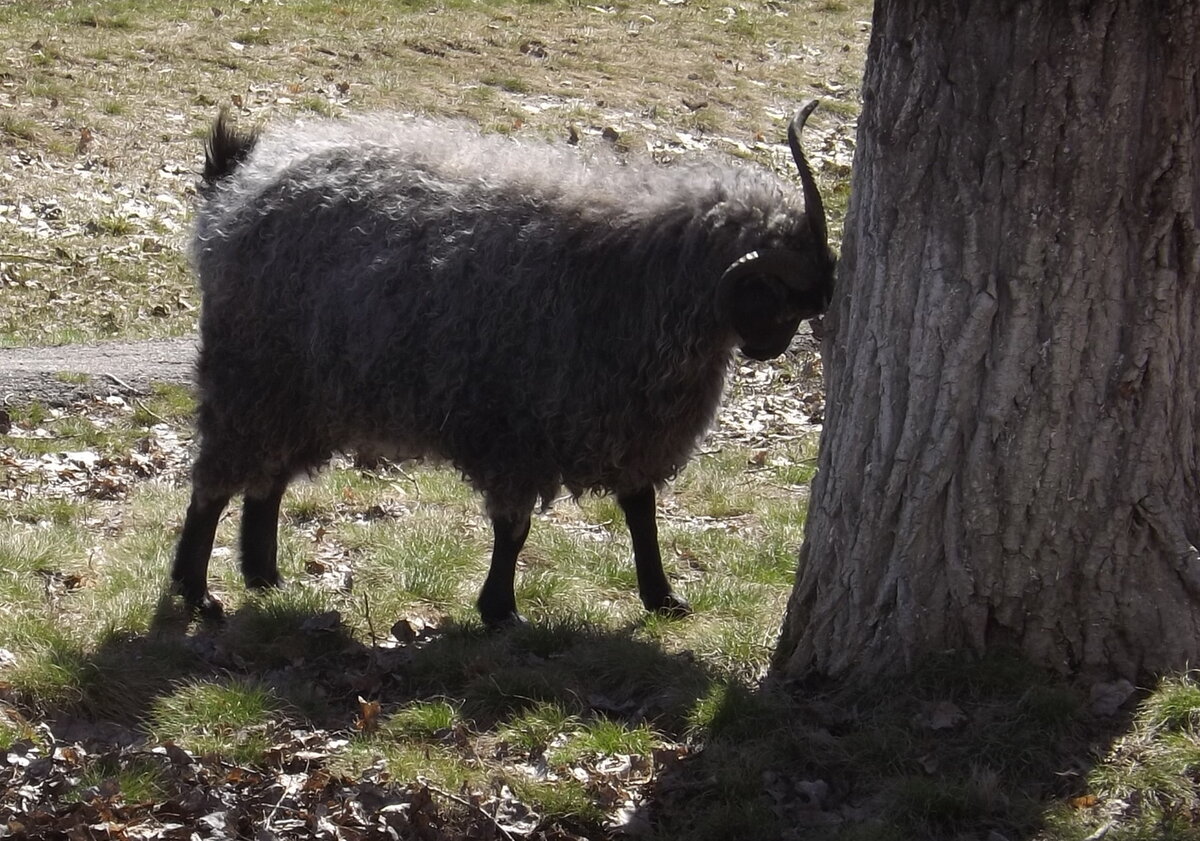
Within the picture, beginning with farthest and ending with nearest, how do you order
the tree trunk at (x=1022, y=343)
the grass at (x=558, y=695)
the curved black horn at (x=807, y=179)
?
the curved black horn at (x=807, y=179), the grass at (x=558, y=695), the tree trunk at (x=1022, y=343)

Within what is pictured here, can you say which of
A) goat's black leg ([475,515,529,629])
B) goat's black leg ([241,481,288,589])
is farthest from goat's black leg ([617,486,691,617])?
goat's black leg ([241,481,288,589])

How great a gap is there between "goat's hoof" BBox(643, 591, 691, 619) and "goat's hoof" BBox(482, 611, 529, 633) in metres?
0.58

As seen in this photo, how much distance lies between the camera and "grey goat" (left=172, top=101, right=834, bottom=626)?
A: 223 inches

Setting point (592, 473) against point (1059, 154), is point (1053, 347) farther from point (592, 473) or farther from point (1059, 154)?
point (592, 473)

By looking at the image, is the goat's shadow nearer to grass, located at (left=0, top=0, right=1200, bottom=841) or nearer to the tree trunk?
grass, located at (left=0, top=0, right=1200, bottom=841)

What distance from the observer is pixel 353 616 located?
20.2 feet

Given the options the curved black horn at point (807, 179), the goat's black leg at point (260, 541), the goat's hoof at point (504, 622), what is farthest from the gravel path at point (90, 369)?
the curved black horn at point (807, 179)

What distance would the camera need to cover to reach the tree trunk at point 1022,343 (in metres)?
4.31

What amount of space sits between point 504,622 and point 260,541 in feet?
4.36

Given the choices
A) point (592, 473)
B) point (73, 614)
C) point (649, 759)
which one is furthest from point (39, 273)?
point (649, 759)

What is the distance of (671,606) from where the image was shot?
20.4 ft

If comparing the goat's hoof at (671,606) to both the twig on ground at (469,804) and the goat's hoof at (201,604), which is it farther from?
the goat's hoof at (201,604)

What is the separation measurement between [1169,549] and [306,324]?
3.51 metres

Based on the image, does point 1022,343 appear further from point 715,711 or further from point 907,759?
point 715,711
